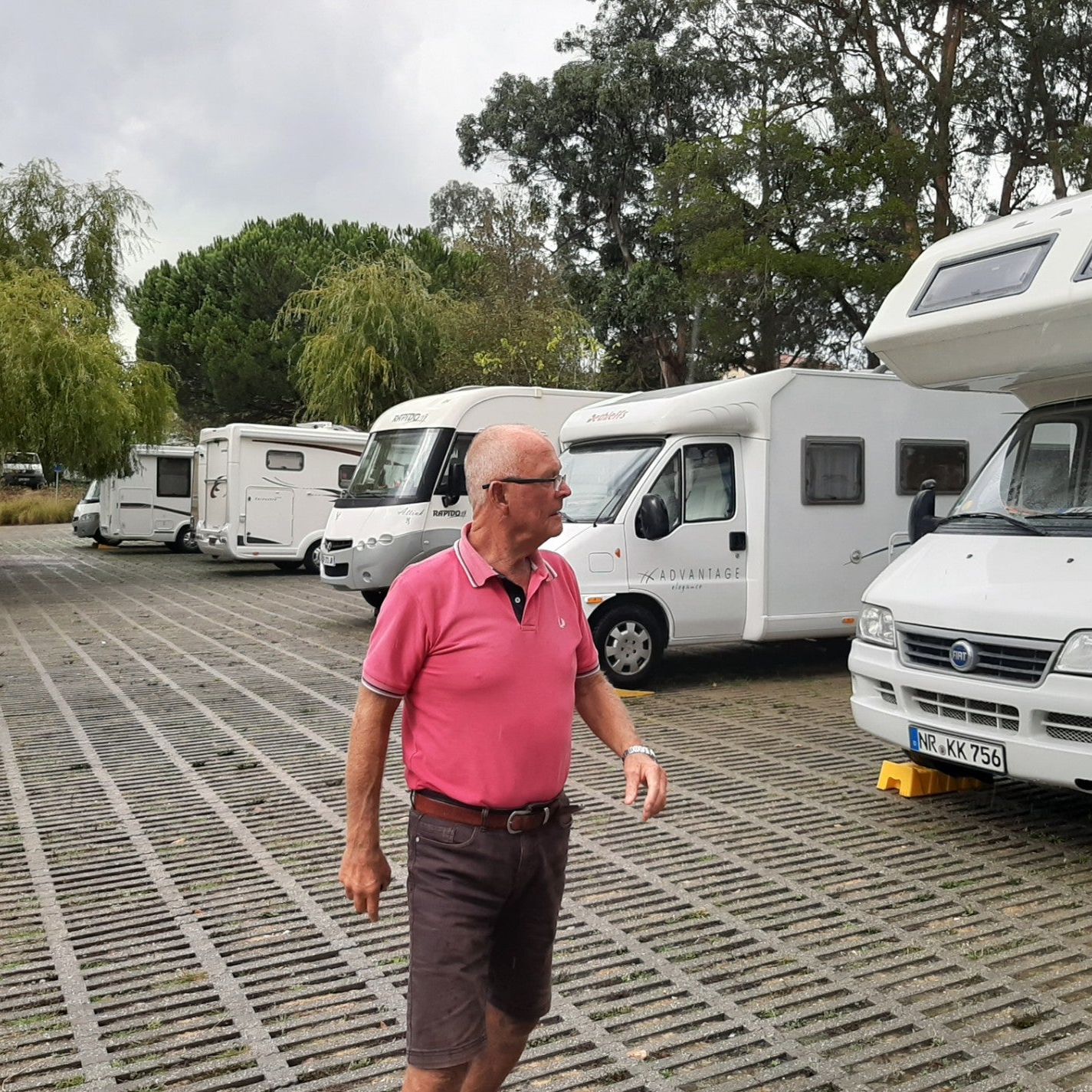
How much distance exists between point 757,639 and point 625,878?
17.5 ft

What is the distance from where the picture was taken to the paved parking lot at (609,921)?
3.74 m

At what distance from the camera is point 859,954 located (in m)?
4.52

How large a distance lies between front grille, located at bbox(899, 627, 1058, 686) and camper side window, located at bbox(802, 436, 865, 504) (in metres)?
4.41

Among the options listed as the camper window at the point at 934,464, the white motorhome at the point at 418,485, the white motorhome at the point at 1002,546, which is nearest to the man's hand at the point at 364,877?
the white motorhome at the point at 1002,546

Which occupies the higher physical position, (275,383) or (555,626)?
(275,383)

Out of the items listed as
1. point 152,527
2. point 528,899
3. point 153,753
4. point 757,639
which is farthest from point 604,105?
point 528,899

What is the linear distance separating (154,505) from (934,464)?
2153 centimetres

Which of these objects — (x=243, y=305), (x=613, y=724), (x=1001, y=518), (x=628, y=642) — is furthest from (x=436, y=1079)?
(x=243, y=305)

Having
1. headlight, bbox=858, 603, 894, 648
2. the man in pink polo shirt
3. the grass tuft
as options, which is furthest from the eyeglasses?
the grass tuft

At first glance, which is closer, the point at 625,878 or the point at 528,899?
the point at 528,899

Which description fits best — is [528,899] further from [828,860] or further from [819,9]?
[819,9]

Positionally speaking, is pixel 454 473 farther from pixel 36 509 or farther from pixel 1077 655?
pixel 36 509

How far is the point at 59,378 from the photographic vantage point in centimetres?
1872

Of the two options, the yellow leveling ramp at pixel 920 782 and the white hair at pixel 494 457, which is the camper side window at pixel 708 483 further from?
the white hair at pixel 494 457
